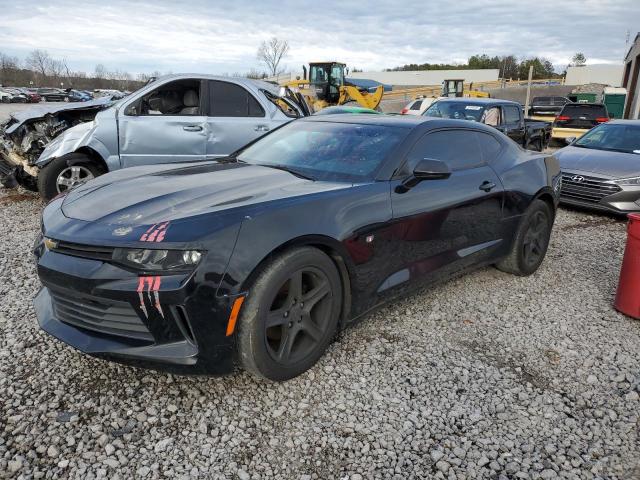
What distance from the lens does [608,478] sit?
2.14 metres

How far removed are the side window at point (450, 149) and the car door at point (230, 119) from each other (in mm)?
3382

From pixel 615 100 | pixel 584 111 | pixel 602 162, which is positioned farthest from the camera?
pixel 615 100

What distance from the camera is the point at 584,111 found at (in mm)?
15852

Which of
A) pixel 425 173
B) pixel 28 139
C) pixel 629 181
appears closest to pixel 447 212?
pixel 425 173

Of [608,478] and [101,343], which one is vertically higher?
[101,343]

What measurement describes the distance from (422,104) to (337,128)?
49.2 ft

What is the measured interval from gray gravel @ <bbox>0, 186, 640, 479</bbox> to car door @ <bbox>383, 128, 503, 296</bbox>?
1.59 ft

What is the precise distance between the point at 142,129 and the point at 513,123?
8.39 m

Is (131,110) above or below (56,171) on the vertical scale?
above

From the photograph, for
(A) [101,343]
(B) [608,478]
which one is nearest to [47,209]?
(A) [101,343]

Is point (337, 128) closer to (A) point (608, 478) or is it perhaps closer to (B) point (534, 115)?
(A) point (608, 478)

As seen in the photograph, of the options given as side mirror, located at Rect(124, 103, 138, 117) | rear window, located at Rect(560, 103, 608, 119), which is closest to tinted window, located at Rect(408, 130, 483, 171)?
side mirror, located at Rect(124, 103, 138, 117)

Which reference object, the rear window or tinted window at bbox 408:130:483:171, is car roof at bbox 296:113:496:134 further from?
the rear window

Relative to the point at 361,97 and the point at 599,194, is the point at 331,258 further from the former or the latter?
the point at 361,97
